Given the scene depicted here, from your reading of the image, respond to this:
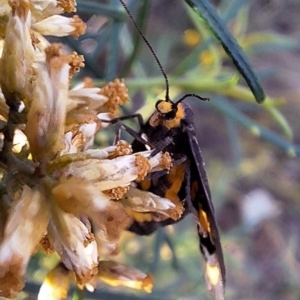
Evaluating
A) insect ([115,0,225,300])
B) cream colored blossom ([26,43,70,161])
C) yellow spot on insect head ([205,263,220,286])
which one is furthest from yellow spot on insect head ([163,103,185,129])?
cream colored blossom ([26,43,70,161])

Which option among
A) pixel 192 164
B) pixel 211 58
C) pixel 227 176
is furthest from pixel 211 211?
pixel 227 176

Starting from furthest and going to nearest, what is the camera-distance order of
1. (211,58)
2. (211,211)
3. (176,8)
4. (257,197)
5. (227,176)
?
(257,197) < (176,8) < (227,176) < (211,58) < (211,211)

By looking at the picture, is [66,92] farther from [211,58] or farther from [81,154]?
[211,58]

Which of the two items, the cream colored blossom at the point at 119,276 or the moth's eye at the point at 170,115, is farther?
the moth's eye at the point at 170,115

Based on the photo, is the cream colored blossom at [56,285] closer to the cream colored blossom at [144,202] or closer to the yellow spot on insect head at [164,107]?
the cream colored blossom at [144,202]

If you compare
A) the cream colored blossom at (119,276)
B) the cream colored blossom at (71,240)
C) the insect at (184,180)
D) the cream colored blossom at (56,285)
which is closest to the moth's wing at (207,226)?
the insect at (184,180)

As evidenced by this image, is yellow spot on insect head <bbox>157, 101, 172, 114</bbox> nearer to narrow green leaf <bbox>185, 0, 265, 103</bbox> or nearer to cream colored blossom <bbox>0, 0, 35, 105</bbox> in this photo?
narrow green leaf <bbox>185, 0, 265, 103</bbox>
